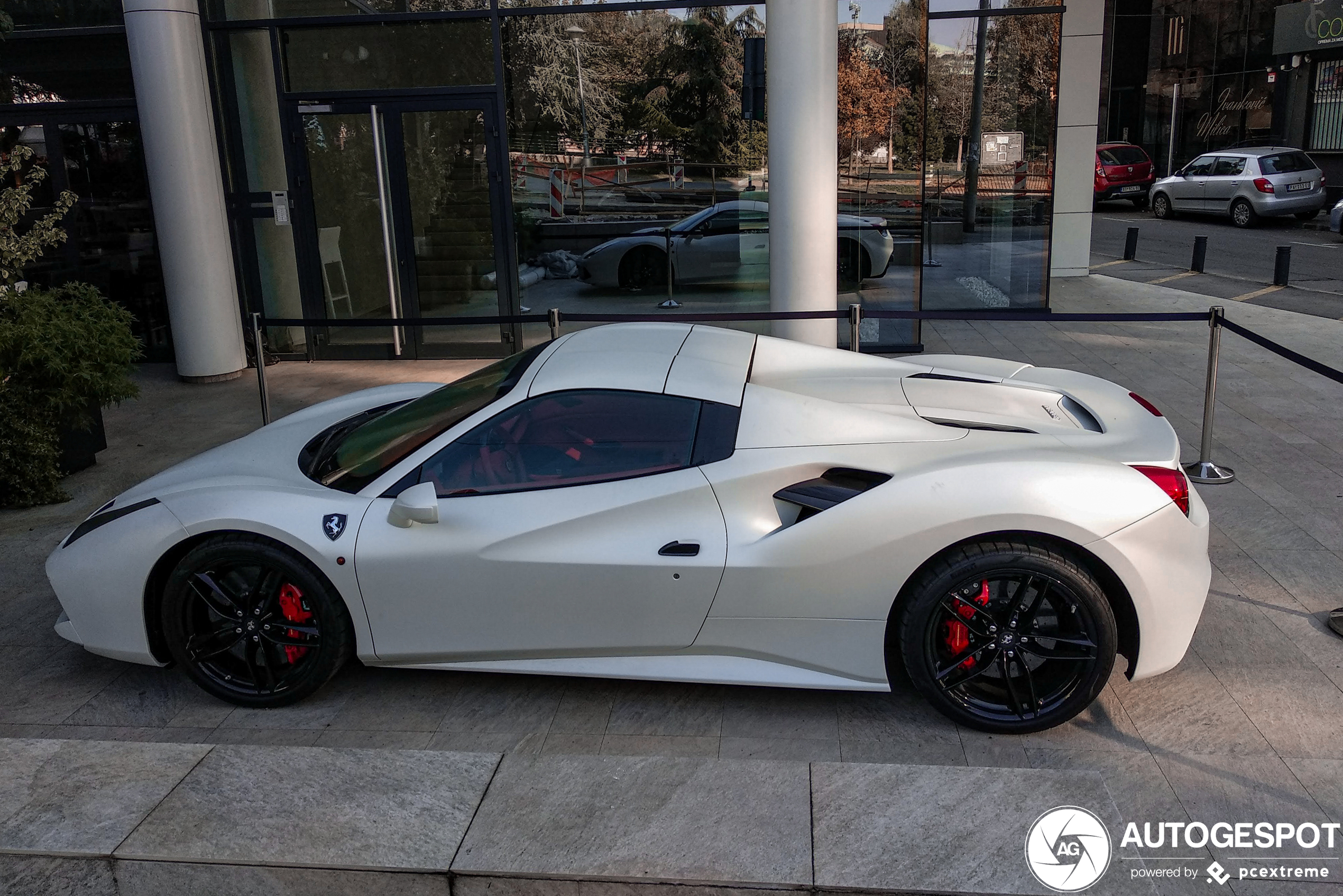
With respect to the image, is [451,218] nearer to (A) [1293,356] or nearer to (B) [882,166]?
(B) [882,166]

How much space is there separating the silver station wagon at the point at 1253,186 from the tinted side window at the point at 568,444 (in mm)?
21408

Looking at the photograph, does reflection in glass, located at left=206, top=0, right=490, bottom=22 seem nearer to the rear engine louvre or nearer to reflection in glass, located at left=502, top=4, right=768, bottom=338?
reflection in glass, located at left=502, top=4, right=768, bottom=338

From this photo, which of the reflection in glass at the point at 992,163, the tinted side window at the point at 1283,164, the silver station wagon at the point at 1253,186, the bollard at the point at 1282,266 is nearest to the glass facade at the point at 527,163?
the reflection in glass at the point at 992,163

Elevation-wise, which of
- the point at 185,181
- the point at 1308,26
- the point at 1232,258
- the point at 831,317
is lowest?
the point at 1232,258

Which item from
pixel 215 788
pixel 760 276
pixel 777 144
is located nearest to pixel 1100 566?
pixel 215 788

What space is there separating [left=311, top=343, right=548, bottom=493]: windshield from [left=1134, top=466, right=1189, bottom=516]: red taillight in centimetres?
236

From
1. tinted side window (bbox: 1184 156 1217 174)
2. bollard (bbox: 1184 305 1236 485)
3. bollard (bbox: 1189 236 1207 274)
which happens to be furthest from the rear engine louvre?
tinted side window (bbox: 1184 156 1217 174)

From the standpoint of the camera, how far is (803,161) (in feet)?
28.2

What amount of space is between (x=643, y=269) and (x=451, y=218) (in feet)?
6.40

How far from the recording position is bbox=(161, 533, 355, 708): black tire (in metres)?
4.03

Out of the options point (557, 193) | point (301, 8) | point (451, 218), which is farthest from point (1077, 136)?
point (301, 8)

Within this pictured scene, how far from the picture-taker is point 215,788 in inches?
137

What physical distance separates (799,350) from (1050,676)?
5.80 feet

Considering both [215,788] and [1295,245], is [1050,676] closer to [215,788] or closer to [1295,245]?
[215,788]
